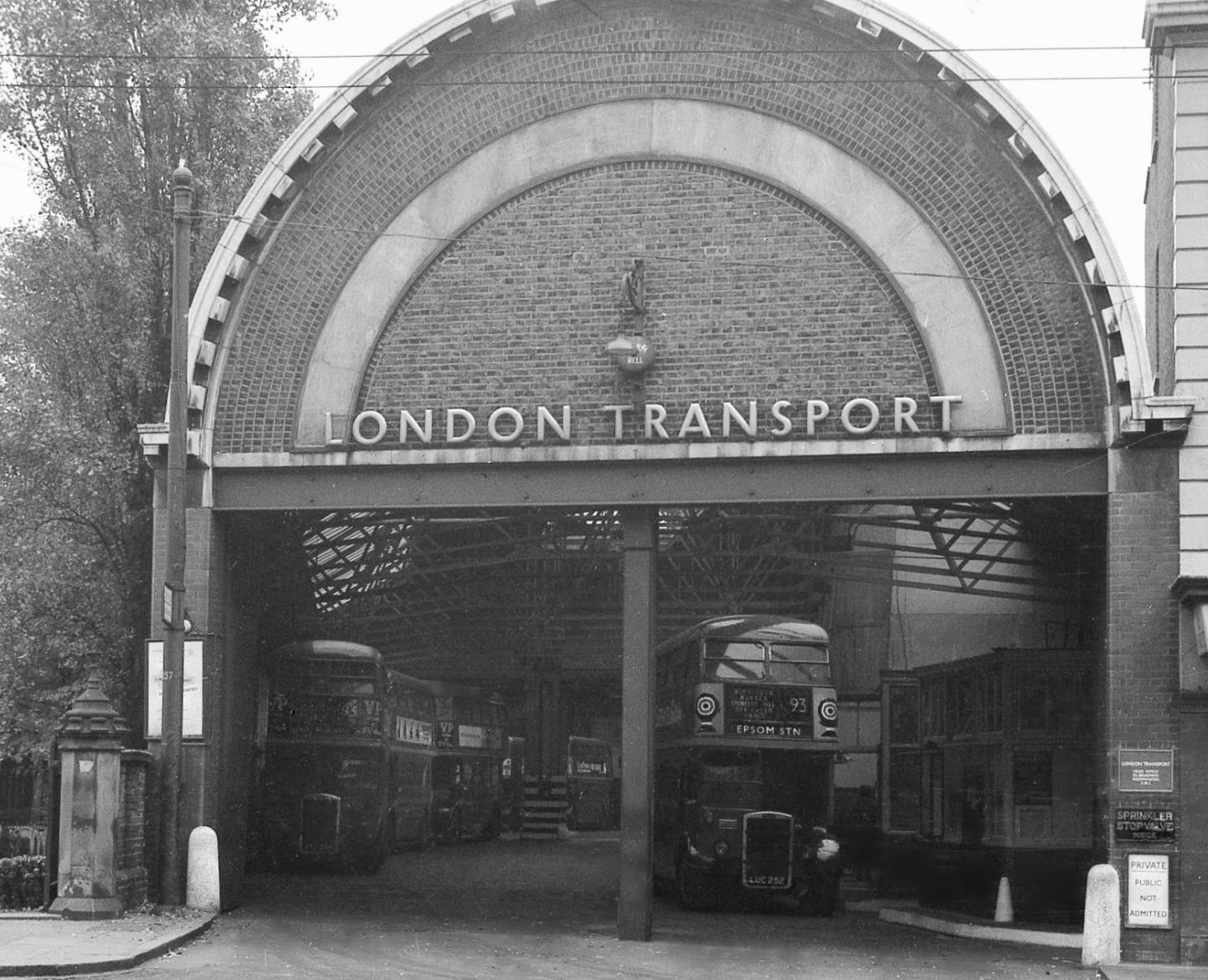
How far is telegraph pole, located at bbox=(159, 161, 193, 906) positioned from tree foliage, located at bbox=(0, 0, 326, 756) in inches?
285

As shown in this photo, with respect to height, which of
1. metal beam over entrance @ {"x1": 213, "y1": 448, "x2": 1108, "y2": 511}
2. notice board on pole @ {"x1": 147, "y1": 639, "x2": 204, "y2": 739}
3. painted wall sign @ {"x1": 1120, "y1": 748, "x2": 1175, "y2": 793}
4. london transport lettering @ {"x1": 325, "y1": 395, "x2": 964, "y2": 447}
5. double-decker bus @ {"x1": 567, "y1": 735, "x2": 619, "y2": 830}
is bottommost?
double-decker bus @ {"x1": 567, "y1": 735, "x2": 619, "y2": 830}

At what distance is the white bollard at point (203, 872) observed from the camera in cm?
2086

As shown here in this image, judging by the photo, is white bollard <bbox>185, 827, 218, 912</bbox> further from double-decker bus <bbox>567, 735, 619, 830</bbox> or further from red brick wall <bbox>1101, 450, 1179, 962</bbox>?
double-decker bus <bbox>567, 735, 619, 830</bbox>

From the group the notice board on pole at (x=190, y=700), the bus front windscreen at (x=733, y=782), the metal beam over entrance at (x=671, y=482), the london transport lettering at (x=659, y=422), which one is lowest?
the bus front windscreen at (x=733, y=782)

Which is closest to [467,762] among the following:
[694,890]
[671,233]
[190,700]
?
[694,890]

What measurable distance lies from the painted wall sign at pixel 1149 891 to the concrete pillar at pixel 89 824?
11.4m

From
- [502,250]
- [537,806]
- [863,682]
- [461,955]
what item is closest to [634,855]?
[461,955]

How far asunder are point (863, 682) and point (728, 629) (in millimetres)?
15859

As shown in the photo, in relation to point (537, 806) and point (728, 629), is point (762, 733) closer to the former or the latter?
point (728, 629)

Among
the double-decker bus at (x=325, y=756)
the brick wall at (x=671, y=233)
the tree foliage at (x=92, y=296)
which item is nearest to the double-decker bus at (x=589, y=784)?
the double-decker bus at (x=325, y=756)

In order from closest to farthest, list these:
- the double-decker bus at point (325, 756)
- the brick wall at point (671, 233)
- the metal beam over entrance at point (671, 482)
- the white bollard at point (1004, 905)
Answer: the metal beam over entrance at point (671, 482) → the brick wall at point (671, 233) → the white bollard at point (1004, 905) → the double-decker bus at point (325, 756)

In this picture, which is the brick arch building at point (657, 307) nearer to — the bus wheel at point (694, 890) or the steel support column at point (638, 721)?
the steel support column at point (638, 721)

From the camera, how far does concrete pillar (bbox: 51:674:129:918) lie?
64.4 ft


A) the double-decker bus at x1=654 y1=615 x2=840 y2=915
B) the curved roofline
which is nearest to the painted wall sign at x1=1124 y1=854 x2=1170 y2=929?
the curved roofline
